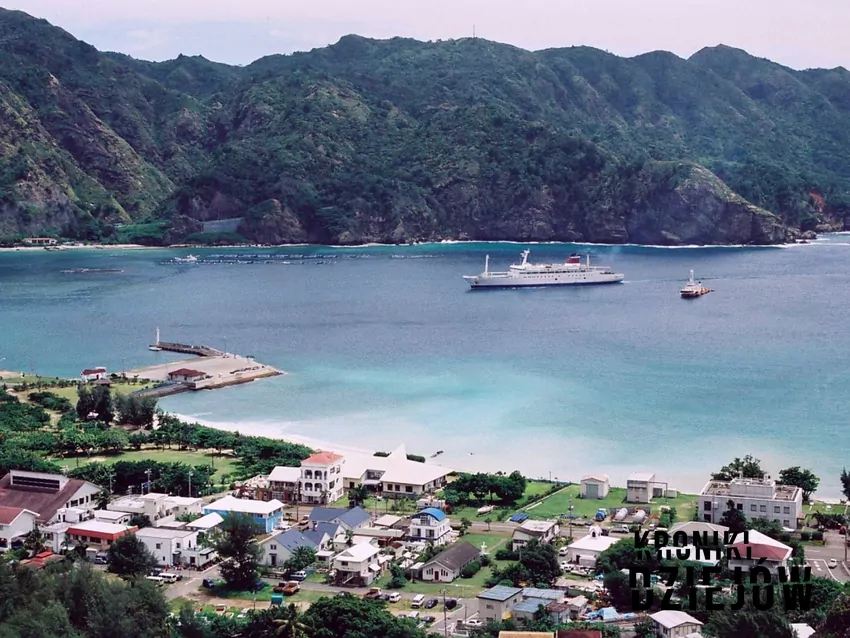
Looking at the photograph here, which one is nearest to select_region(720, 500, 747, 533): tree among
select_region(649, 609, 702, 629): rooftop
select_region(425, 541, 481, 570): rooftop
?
select_region(425, 541, 481, 570): rooftop

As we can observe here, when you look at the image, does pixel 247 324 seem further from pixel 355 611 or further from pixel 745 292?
pixel 355 611

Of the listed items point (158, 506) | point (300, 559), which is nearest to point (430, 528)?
point (300, 559)

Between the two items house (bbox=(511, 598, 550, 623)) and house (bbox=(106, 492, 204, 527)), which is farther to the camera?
house (bbox=(106, 492, 204, 527))

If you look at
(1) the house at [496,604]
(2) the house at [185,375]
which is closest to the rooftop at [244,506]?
(1) the house at [496,604]

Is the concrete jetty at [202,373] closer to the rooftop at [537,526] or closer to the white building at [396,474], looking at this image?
the white building at [396,474]

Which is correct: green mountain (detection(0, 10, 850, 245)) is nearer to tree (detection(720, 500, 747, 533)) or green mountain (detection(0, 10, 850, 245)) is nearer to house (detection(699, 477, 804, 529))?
house (detection(699, 477, 804, 529))

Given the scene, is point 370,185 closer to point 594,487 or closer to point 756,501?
point 594,487

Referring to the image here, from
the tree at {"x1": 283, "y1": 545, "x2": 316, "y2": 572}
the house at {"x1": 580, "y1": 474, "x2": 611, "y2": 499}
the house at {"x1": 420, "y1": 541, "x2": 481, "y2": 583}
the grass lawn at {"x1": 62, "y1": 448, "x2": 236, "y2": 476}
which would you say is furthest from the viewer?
the grass lawn at {"x1": 62, "y1": 448, "x2": 236, "y2": 476}
